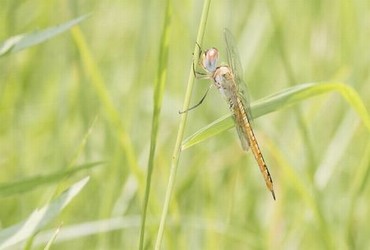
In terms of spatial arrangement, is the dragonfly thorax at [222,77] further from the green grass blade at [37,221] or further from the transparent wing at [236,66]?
the green grass blade at [37,221]

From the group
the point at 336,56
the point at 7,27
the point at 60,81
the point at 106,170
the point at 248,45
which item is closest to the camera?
the point at 7,27

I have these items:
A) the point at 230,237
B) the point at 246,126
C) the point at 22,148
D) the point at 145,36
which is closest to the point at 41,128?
the point at 22,148

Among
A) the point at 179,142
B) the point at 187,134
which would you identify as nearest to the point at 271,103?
the point at 179,142

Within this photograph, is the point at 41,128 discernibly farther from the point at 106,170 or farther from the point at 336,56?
the point at 336,56

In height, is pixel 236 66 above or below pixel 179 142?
above

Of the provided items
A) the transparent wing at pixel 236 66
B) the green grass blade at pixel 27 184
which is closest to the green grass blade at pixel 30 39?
the green grass blade at pixel 27 184

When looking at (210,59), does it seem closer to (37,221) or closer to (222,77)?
(222,77)

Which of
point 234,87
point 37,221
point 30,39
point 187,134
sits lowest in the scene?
point 37,221
